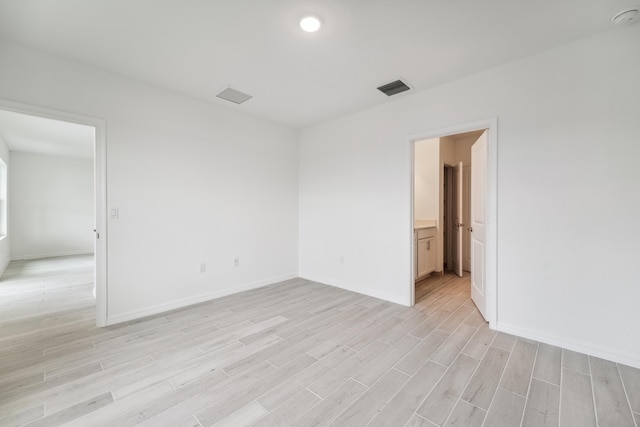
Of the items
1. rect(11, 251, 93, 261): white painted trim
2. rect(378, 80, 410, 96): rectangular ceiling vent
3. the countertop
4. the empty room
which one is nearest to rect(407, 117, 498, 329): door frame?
the empty room

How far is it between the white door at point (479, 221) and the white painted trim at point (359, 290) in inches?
33.8

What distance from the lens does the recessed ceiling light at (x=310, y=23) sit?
1.97 metres

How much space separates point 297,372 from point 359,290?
207 cm

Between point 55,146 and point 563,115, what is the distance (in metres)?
9.37

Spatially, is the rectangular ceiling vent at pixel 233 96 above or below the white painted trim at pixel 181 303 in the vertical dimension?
above

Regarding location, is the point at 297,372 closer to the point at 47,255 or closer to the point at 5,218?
the point at 5,218

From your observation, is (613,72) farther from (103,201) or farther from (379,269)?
(103,201)

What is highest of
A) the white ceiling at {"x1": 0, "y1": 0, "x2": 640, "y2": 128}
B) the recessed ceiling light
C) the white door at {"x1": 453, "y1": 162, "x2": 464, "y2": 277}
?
the white ceiling at {"x1": 0, "y1": 0, "x2": 640, "y2": 128}

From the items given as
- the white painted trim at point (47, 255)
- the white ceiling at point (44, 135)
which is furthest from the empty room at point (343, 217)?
the white painted trim at point (47, 255)

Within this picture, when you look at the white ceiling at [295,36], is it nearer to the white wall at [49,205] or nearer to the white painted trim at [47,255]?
the white wall at [49,205]

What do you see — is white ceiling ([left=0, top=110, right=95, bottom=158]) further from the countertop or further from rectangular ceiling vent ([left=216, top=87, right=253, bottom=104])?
the countertop

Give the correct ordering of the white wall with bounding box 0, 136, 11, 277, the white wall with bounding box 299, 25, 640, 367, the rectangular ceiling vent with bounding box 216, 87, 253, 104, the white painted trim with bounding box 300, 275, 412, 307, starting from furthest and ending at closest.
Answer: the white wall with bounding box 0, 136, 11, 277, the white painted trim with bounding box 300, 275, 412, 307, the rectangular ceiling vent with bounding box 216, 87, 253, 104, the white wall with bounding box 299, 25, 640, 367

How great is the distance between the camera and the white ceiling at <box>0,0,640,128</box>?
6.14ft

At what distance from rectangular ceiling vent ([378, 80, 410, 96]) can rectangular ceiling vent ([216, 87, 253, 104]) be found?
1720 millimetres
